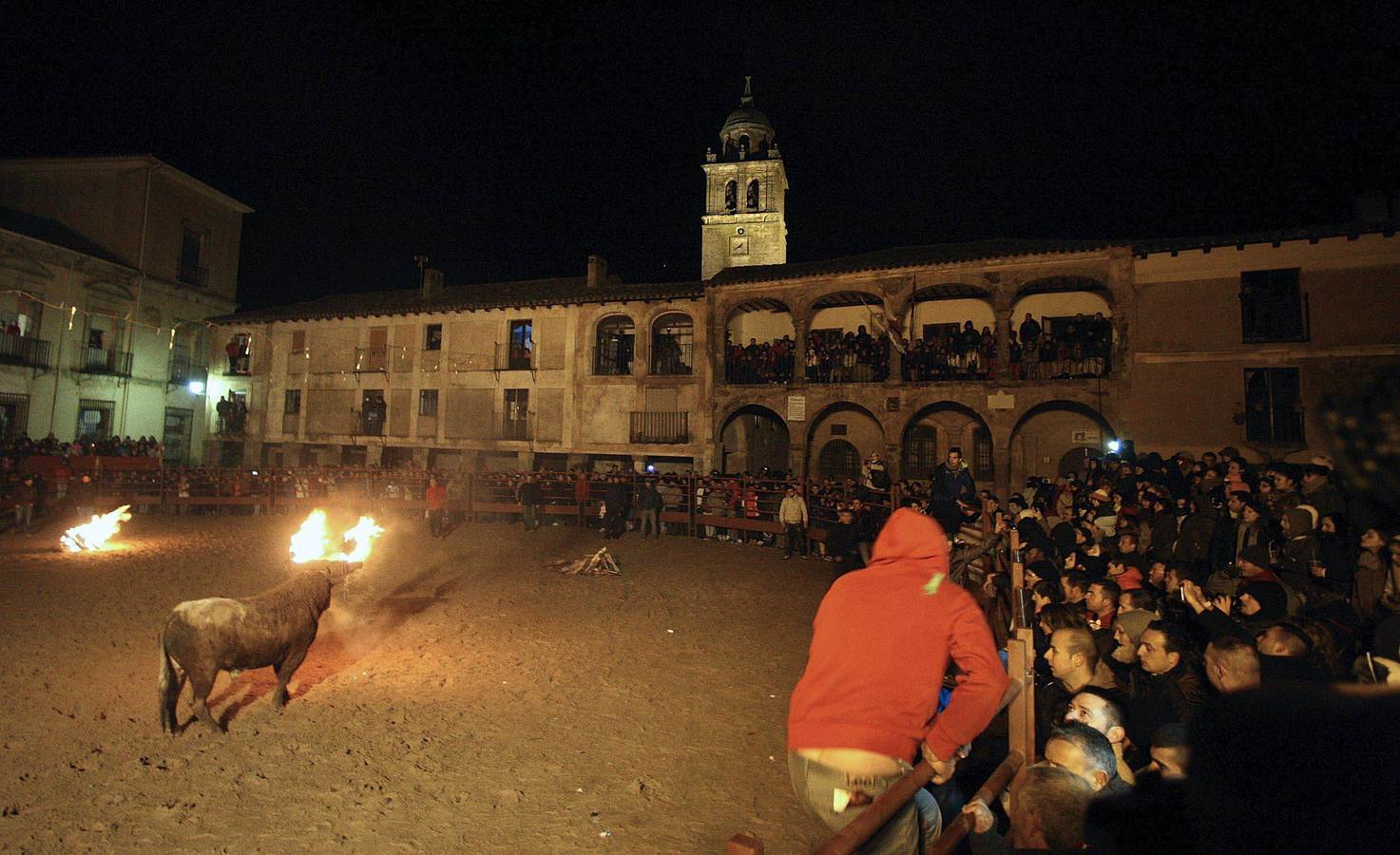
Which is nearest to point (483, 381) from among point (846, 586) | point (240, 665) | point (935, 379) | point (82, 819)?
point (935, 379)

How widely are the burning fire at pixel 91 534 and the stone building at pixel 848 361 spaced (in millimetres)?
14342

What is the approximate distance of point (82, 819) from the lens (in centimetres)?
479

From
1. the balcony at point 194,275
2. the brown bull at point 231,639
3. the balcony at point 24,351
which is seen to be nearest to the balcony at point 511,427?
the balcony at point 24,351

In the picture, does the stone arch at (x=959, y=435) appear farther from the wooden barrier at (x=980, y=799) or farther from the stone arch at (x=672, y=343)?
the wooden barrier at (x=980, y=799)

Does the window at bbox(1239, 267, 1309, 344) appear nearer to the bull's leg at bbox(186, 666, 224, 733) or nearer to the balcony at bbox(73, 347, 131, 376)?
the bull's leg at bbox(186, 666, 224, 733)

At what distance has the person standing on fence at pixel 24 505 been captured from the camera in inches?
655

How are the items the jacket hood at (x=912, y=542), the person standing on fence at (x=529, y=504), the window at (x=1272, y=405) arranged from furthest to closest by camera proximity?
the person standing on fence at (x=529, y=504)
the window at (x=1272, y=405)
the jacket hood at (x=912, y=542)

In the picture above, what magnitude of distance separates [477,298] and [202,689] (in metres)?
26.5

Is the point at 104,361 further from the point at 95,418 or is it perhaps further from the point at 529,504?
the point at 529,504

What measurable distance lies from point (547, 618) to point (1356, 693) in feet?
33.8

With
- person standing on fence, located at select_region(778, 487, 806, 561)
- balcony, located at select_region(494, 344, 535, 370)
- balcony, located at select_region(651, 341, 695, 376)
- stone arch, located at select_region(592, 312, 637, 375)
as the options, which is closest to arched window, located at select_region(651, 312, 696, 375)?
balcony, located at select_region(651, 341, 695, 376)

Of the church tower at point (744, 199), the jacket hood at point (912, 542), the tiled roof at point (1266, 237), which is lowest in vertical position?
the jacket hood at point (912, 542)

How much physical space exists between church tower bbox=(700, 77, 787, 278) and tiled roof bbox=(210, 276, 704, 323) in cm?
1375

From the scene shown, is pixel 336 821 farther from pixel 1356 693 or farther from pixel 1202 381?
pixel 1202 381
